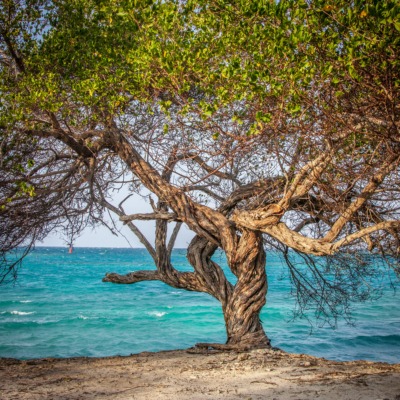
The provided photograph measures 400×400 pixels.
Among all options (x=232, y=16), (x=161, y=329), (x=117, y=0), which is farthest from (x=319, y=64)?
(x=161, y=329)

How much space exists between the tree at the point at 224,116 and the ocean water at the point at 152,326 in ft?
6.67

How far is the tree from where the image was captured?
4547 millimetres

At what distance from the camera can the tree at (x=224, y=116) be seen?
455cm

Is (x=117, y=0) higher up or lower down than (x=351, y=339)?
higher up

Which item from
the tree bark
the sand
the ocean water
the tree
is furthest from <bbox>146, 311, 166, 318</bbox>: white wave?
the sand

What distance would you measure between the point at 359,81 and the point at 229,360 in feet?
13.2

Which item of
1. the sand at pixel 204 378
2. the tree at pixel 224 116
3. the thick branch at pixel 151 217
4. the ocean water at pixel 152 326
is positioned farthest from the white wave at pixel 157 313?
the sand at pixel 204 378

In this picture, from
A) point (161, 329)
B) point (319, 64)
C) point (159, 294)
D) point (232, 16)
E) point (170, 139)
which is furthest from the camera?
point (159, 294)

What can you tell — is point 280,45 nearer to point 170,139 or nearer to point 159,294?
point 170,139

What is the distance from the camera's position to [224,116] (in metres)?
6.44

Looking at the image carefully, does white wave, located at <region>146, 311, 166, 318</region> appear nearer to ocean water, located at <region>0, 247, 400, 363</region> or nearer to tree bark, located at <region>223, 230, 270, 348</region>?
ocean water, located at <region>0, 247, 400, 363</region>

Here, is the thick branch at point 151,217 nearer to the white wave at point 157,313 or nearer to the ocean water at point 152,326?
the ocean water at point 152,326

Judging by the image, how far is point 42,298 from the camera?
3186 cm

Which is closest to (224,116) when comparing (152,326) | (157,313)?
(152,326)
